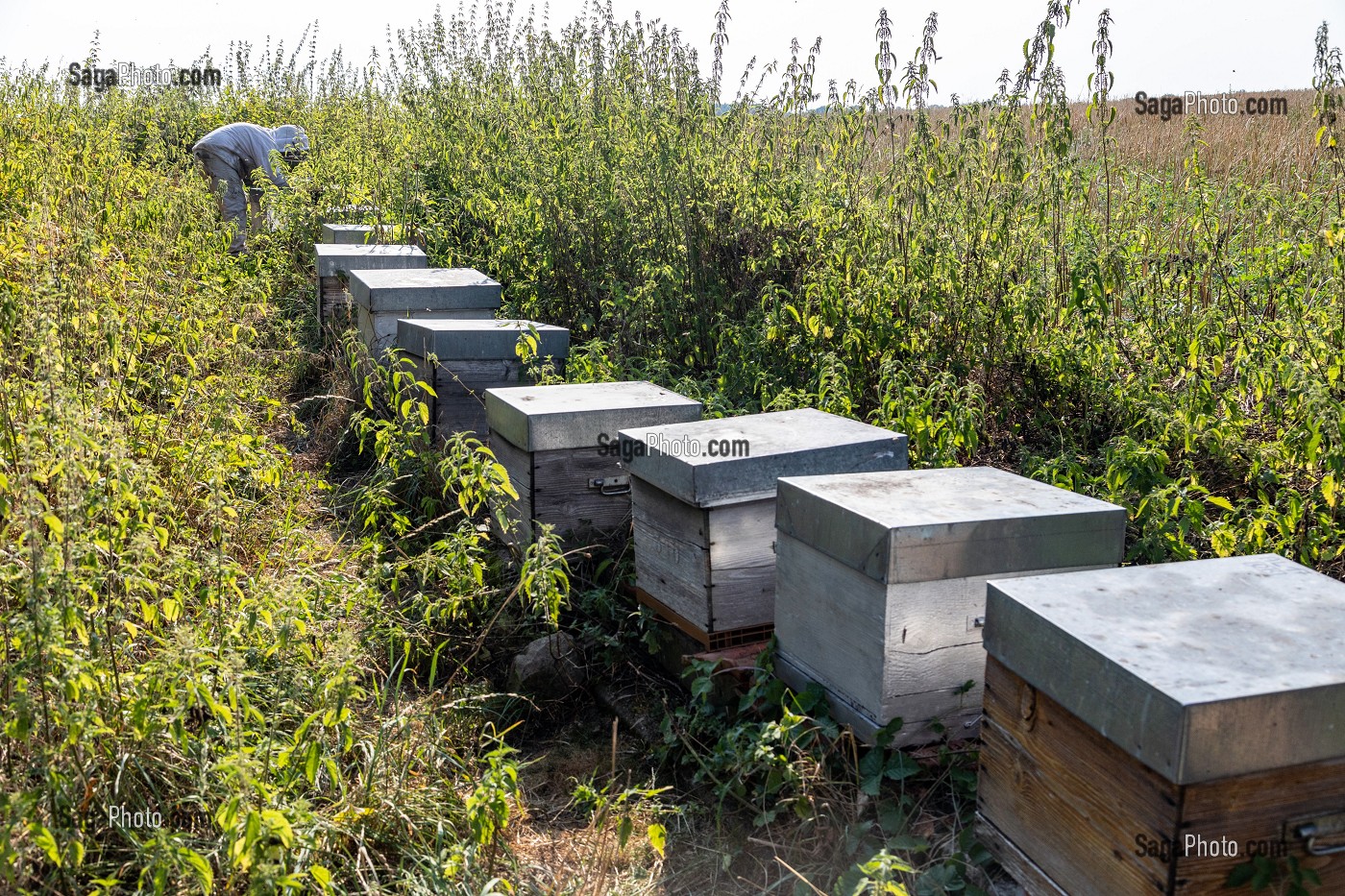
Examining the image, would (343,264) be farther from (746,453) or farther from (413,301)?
(746,453)

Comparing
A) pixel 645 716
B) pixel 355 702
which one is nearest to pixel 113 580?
pixel 355 702

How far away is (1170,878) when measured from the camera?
174cm

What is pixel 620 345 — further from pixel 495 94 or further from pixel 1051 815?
pixel 1051 815

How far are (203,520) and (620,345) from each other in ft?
8.84

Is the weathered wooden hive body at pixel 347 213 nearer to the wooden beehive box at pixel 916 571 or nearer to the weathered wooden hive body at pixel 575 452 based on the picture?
the weathered wooden hive body at pixel 575 452

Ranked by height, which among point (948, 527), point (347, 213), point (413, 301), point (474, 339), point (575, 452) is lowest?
point (575, 452)

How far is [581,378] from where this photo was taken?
4945 millimetres

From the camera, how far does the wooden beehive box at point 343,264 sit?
256 inches

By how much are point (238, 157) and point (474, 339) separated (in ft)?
23.9

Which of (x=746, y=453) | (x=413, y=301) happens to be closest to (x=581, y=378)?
(x=413, y=301)

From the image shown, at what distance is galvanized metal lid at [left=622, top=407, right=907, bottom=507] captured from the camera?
121 inches

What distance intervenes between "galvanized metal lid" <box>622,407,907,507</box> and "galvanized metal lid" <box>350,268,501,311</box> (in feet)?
7.61

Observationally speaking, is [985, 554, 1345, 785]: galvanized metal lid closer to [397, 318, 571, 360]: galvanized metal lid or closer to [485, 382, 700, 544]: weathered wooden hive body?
[485, 382, 700, 544]: weathered wooden hive body

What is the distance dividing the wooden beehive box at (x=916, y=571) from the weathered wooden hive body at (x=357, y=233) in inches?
205
